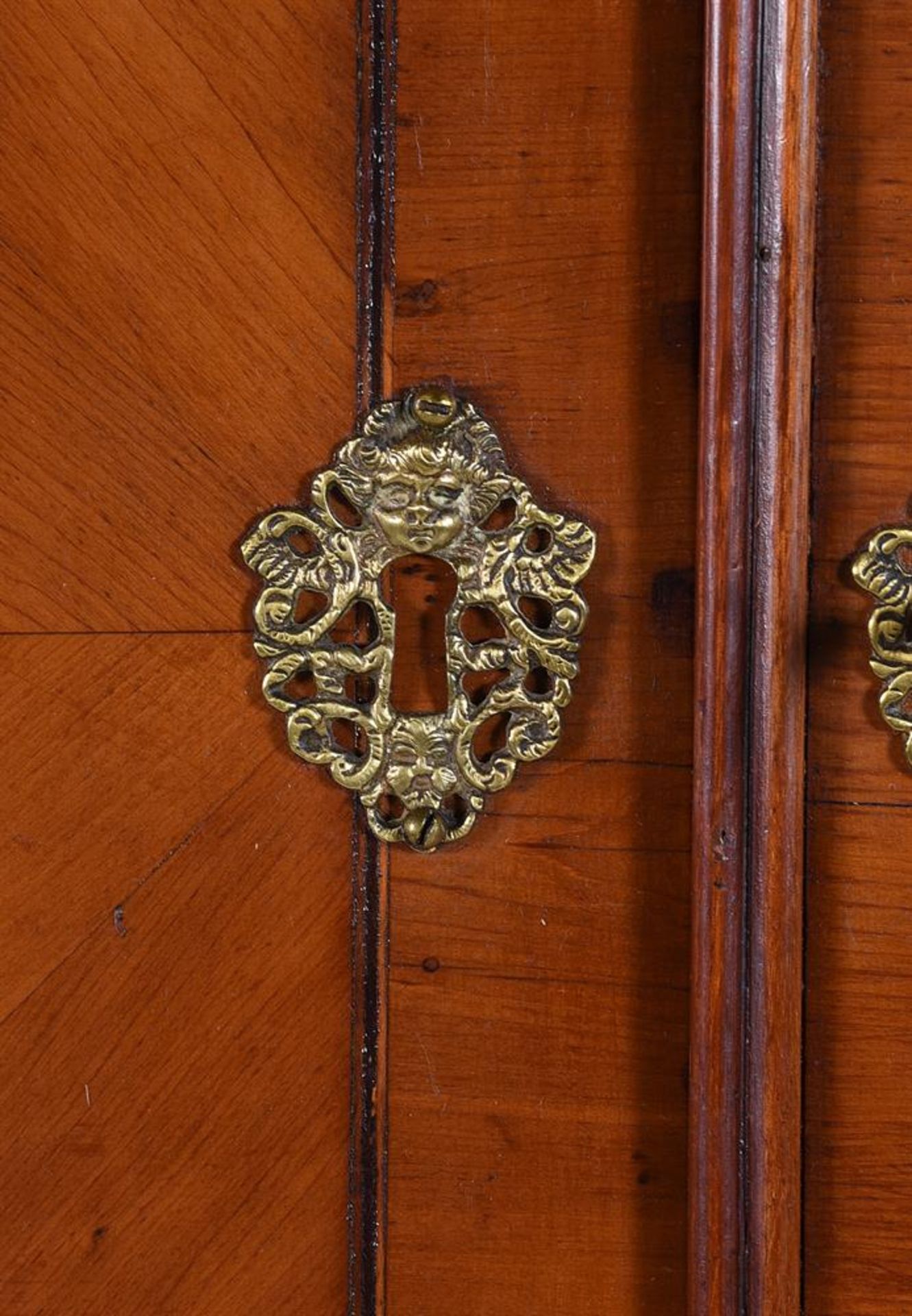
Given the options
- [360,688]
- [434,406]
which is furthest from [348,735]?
[434,406]

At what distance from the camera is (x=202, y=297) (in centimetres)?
58

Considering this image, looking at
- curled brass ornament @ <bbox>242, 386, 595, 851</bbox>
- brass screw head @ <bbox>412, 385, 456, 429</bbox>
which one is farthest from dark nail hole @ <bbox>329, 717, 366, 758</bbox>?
brass screw head @ <bbox>412, 385, 456, 429</bbox>

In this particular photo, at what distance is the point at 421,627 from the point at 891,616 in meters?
0.18

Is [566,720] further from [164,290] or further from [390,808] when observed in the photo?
[164,290]

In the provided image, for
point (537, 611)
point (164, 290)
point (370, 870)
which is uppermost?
point (164, 290)

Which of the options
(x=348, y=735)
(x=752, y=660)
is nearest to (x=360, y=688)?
(x=348, y=735)

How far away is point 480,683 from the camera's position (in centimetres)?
59

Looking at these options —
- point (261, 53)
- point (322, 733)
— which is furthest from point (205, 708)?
point (261, 53)

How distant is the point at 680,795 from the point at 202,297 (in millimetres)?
265

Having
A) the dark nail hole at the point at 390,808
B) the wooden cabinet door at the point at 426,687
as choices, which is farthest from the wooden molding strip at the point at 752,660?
the dark nail hole at the point at 390,808

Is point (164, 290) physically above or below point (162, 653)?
above

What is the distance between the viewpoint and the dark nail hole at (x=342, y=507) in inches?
23.2

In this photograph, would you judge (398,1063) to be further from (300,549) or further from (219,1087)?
(300,549)

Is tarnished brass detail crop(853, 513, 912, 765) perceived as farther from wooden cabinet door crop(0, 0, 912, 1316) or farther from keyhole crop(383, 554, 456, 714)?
keyhole crop(383, 554, 456, 714)
